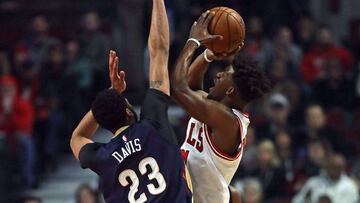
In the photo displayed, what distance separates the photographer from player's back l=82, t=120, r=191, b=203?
290 inches

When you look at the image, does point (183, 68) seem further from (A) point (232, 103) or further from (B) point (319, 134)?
(B) point (319, 134)

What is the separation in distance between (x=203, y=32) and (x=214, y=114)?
0.55 metres

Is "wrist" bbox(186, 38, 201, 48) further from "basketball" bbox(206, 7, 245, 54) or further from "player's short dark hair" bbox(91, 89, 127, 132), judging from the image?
"player's short dark hair" bbox(91, 89, 127, 132)

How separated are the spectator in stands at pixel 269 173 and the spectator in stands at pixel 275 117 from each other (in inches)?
Result: 22.8

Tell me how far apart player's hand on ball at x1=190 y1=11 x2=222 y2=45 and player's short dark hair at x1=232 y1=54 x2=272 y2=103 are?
0.33m

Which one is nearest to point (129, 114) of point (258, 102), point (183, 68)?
point (183, 68)

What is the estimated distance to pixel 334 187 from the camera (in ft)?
42.2

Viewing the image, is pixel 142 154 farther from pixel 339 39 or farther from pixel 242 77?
pixel 339 39

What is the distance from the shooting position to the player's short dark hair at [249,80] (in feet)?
26.0

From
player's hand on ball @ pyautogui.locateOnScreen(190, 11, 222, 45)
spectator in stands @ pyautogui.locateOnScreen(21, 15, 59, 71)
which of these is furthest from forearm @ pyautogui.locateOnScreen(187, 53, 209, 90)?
spectator in stands @ pyautogui.locateOnScreen(21, 15, 59, 71)

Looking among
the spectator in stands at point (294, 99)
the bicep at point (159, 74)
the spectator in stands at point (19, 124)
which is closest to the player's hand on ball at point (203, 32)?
the bicep at point (159, 74)

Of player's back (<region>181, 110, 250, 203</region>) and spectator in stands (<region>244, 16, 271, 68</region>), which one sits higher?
player's back (<region>181, 110, 250, 203</region>)

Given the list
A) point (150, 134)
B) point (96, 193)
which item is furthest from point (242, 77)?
point (96, 193)

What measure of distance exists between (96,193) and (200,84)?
495 centimetres
